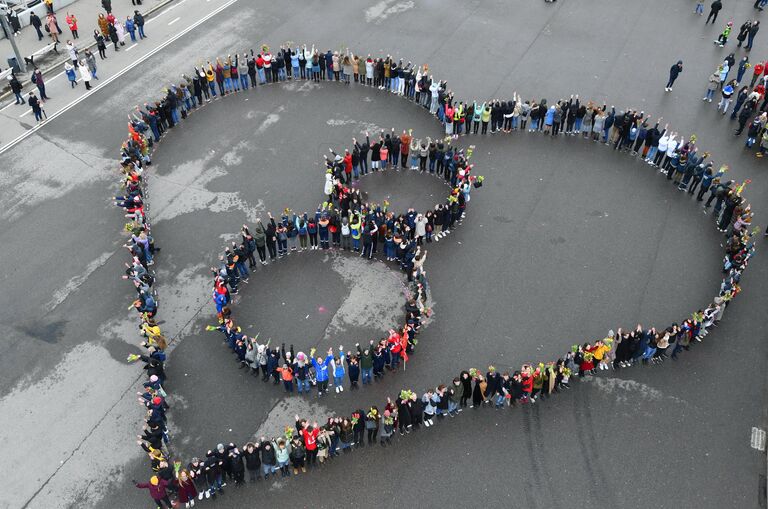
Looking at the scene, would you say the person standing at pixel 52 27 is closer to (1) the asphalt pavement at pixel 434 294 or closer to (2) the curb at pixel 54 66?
(2) the curb at pixel 54 66

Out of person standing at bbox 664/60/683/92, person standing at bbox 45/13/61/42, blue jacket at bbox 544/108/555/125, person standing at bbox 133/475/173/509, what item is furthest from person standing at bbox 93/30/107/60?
person standing at bbox 664/60/683/92

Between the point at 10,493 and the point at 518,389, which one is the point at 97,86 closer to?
the point at 10,493

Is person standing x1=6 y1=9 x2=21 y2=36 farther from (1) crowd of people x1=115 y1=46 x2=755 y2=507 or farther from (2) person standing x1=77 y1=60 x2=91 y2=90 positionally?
(1) crowd of people x1=115 y1=46 x2=755 y2=507

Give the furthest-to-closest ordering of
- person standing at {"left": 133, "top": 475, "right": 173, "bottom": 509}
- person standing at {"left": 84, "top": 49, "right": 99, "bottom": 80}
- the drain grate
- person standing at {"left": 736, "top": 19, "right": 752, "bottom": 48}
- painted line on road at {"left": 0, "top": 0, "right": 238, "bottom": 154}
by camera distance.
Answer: person standing at {"left": 736, "top": 19, "right": 752, "bottom": 48}
person standing at {"left": 84, "top": 49, "right": 99, "bottom": 80}
painted line on road at {"left": 0, "top": 0, "right": 238, "bottom": 154}
the drain grate
person standing at {"left": 133, "top": 475, "right": 173, "bottom": 509}

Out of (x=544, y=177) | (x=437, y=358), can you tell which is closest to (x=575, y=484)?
(x=437, y=358)

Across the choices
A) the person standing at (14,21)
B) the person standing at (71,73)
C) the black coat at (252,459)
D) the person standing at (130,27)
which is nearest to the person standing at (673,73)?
the black coat at (252,459)

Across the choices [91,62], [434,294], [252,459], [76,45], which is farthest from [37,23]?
[252,459]
